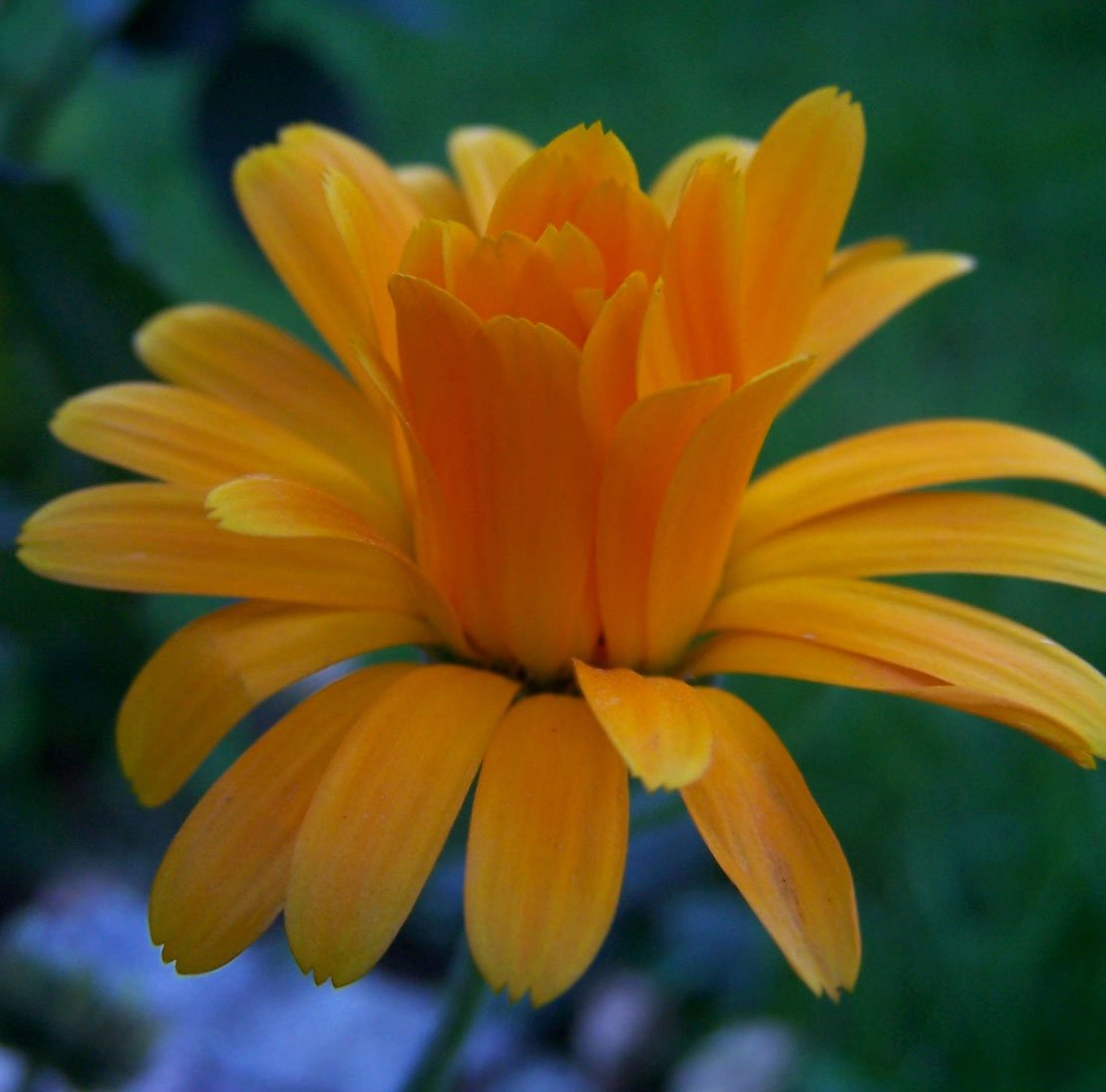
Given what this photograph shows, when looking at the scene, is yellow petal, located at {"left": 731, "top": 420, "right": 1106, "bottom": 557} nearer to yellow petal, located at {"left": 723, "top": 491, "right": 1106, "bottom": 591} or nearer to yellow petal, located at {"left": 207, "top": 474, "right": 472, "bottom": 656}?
yellow petal, located at {"left": 723, "top": 491, "right": 1106, "bottom": 591}

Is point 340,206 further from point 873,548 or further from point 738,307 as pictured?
point 873,548

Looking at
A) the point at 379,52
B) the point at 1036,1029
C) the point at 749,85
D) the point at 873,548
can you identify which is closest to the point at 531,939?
the point at 873,548

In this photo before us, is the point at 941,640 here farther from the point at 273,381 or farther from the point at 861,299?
the point at 273,381

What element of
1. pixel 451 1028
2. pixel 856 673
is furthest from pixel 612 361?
pixel 451 1028

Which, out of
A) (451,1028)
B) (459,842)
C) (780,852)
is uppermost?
(780,852)

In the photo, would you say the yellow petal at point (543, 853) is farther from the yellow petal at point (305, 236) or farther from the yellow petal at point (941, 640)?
the yellow petal at point (305, 236)

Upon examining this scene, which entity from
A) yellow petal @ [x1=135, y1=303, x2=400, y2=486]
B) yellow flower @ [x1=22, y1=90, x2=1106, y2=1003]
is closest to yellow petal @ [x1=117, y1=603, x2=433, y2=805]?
yellow flower @ [x1=22, y1=90, x2=1106, y2=1003]
